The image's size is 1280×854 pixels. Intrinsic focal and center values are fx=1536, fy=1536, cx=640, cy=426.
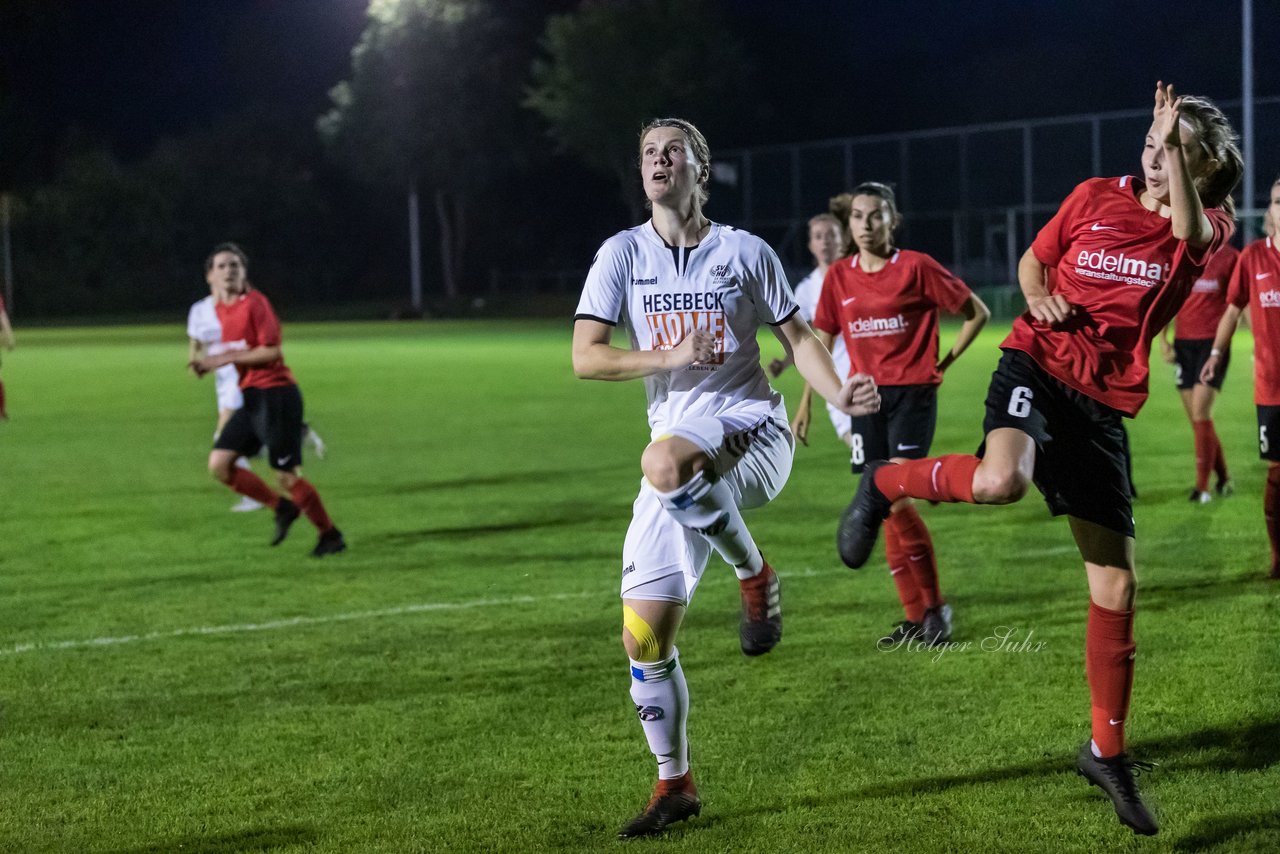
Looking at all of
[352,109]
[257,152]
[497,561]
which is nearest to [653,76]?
[352,109]

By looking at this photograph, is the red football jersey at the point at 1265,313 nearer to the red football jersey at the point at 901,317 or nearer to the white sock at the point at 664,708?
the red football jersey at the point at 901,317

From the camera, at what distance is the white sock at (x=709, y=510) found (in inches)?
160

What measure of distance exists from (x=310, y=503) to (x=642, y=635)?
5.49m

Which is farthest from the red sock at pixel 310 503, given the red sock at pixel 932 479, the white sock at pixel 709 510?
the white sock at pixel 709 510

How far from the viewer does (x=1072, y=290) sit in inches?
187

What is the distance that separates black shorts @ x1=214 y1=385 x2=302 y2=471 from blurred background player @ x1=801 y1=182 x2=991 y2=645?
363cm

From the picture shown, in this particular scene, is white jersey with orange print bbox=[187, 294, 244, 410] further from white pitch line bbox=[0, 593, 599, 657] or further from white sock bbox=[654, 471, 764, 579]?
white sock bbox=[654, 471, 764, 579]

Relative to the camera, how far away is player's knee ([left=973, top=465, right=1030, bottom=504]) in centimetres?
448

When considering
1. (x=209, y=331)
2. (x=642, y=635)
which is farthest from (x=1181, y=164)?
(x=209, y=331)

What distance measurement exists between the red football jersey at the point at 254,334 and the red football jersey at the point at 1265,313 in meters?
5.36

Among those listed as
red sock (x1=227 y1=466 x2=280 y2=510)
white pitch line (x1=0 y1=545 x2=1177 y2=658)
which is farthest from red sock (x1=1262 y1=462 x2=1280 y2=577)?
red sock (x1=227 y1=466 x2=280 y2=510)

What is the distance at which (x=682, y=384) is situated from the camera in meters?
4.43

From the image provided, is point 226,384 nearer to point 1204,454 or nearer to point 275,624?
point 275,624

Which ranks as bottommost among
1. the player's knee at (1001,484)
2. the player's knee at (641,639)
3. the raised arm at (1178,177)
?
the player's knee at (641,639)
